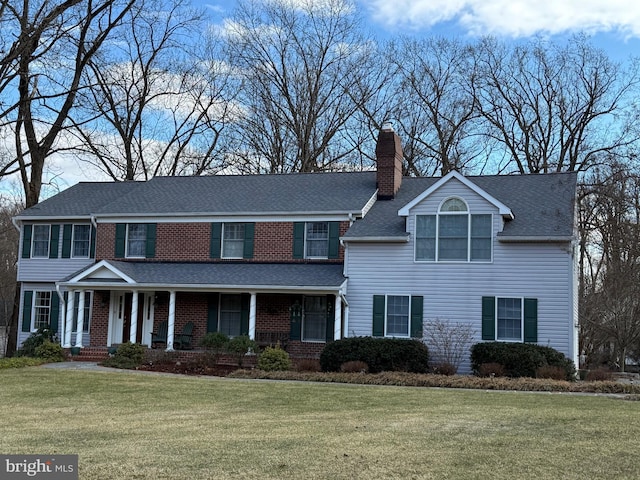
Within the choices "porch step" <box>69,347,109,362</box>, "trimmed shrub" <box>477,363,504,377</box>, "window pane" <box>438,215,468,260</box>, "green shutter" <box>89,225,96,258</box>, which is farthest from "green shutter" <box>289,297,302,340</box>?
"green shutter" <box>89,225,96,258</box>

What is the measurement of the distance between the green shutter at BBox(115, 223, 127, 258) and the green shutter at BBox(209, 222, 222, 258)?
3.41m

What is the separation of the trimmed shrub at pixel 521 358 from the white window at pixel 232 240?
9229 mm

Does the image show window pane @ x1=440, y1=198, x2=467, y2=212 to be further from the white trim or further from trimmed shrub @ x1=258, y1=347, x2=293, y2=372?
trimmed shrub @ x1=258, y1=347, x2=293, y2=372

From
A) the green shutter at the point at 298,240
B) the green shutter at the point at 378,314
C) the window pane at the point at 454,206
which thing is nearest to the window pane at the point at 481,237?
the window pane at the point at 454,206

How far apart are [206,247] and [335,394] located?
11.8 metres

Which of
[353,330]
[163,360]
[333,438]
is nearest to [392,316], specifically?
[353,330]

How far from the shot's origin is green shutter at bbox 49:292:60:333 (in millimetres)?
27372

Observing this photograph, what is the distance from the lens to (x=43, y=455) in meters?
8.02

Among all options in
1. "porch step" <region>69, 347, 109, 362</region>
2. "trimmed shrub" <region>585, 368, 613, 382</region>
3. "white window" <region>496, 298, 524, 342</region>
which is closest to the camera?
"trimmed shrub" <region>585, 368, 613, 382</region>

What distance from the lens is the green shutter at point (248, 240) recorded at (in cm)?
2570

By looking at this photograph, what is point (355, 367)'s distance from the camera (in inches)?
805

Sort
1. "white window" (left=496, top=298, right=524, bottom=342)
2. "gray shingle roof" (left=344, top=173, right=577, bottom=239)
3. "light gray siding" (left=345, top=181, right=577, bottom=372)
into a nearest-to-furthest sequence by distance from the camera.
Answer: "light gray siding" (left=345, top=181, right=577, bottom=372) < "white window" (left=496, top=298, right=524, bottom=342) < "gray shingle roof" (left=344, top=173, right=577, bottom=239)

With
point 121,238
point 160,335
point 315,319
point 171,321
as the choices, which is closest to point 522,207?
point 315,319

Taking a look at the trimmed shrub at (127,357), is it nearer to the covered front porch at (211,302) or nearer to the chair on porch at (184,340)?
the covered front porch at (211,302)
